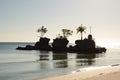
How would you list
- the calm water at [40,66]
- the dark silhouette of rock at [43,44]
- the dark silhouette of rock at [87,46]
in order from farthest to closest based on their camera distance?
the dark silhouette of rock at [43,44]
the dark silhouette of rock at [87,46]
the calm water at [40,66]

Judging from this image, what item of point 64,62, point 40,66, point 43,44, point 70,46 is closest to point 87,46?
point 70,46

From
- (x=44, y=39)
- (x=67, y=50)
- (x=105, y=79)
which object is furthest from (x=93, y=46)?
(x=105, y=79)

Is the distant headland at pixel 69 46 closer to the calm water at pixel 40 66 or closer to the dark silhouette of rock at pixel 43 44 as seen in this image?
the dark silhouette of rock at pixel 43 44

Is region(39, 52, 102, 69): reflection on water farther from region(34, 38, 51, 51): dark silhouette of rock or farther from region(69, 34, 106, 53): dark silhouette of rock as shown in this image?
region(34, 38, 51, 51): dark silhouette of rock

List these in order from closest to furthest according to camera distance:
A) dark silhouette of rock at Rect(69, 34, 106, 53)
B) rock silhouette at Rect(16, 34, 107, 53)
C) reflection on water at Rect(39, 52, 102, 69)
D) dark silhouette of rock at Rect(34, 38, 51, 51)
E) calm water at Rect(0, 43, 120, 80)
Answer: calm water at Rect(0, 43, 120, 80), reflection on water at Rect(39, 52, 102, 69), dark silhouette of rock at Rect(69, 34, 106, 53), rock silhouette at Rect(16, 34, 107, 53), dark silhouette of rock at Rect(34, 38, 51, 51)

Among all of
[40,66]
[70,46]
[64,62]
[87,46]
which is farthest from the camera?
[70,46]

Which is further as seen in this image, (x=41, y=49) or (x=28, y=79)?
(x=41, y=49)

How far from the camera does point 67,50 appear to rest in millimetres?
137000

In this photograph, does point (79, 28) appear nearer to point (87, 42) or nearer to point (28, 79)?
point (87, 42)

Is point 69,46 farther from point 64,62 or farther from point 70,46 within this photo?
point 64,62

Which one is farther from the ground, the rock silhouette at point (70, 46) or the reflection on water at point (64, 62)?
the rock silhouette at point (70, 46)

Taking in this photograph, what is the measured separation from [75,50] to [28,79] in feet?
342

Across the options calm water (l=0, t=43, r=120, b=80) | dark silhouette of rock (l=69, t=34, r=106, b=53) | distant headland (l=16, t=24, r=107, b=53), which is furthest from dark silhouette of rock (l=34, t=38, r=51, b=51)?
calm water (l=0, t=43, r=120, b=80)

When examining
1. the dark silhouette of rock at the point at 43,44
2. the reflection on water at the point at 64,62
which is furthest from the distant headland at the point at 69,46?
the reflection on water at the point at 64,62
